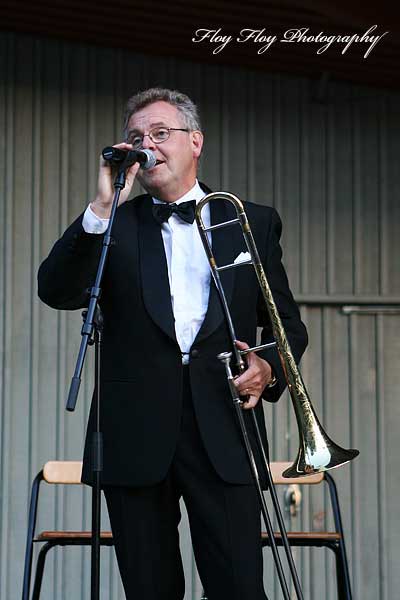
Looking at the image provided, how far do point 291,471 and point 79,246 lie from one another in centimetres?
82

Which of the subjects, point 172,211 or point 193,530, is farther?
point 172,211

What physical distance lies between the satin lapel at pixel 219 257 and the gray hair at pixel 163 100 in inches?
10.6

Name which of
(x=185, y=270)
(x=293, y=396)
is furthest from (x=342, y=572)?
(x=185, y=270)

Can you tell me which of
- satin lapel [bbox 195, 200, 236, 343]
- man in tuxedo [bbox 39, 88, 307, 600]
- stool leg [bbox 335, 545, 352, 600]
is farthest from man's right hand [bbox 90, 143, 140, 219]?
stool leg [bbox 335, 545, 352, 600]

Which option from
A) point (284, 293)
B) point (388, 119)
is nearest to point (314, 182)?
point (388, 119)

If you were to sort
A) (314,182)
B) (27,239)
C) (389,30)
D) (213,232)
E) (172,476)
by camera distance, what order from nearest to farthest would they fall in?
(172,476)
(213,232)
(389,30)
(27,239)
(314,182)

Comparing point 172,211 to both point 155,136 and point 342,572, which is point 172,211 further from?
point 342,572

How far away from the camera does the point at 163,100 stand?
3023mm

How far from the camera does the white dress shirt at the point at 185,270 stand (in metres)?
2.70

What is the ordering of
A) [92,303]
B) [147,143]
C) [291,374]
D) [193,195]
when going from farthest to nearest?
[193,195] < [147,143] < [291,374] < [92,303]

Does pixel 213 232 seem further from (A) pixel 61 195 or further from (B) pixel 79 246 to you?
(A) pixel 61 195

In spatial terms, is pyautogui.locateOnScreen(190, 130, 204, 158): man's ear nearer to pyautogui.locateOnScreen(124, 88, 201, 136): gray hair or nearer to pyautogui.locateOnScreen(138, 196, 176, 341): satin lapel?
pyautogui.locateOnScreen(124, 88, 201, 136): gray hair

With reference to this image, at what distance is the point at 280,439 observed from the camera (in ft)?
17.1

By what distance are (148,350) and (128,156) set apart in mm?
504
